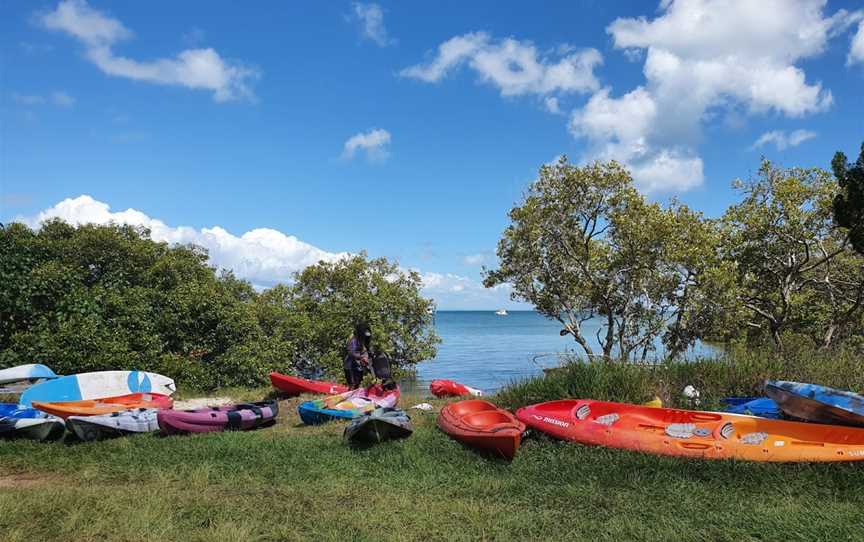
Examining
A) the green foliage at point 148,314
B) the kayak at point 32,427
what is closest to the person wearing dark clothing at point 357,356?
the green foliage at point 148,314

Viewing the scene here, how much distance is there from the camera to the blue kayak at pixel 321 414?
9523 mm

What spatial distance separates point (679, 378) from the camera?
933 centimetres

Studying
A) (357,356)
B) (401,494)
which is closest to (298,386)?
(357,356)

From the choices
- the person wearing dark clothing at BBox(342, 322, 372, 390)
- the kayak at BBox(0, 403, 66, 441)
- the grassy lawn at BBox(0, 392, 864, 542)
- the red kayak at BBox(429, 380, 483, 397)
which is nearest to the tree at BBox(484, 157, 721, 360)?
the red kayak at BBox(429, 380, 483, 397)

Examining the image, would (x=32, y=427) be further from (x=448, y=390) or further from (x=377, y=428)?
(x=448, y=390)

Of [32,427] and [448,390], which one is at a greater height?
[32,427]

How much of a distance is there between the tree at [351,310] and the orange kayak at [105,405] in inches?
290

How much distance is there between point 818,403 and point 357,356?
8181 mm

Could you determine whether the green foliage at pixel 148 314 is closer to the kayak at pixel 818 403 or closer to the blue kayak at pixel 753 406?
the blue kayak at pixel 753 406

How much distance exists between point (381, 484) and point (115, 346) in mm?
9500

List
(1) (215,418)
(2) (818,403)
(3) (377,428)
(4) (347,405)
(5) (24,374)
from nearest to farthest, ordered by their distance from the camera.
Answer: (2) (818,403) → (3) (377,428) → (1) (215,418) → (4) (347,405) → (5) (24,374)

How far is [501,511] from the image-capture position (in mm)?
5188

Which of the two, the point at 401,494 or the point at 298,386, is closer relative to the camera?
the point at 401,494

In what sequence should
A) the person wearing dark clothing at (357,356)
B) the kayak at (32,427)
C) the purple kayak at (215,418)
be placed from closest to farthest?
1. the kayak at (32,427)
2. the purple kayak at (215,418)
3. the person wearing dark clothing at (357,356)
